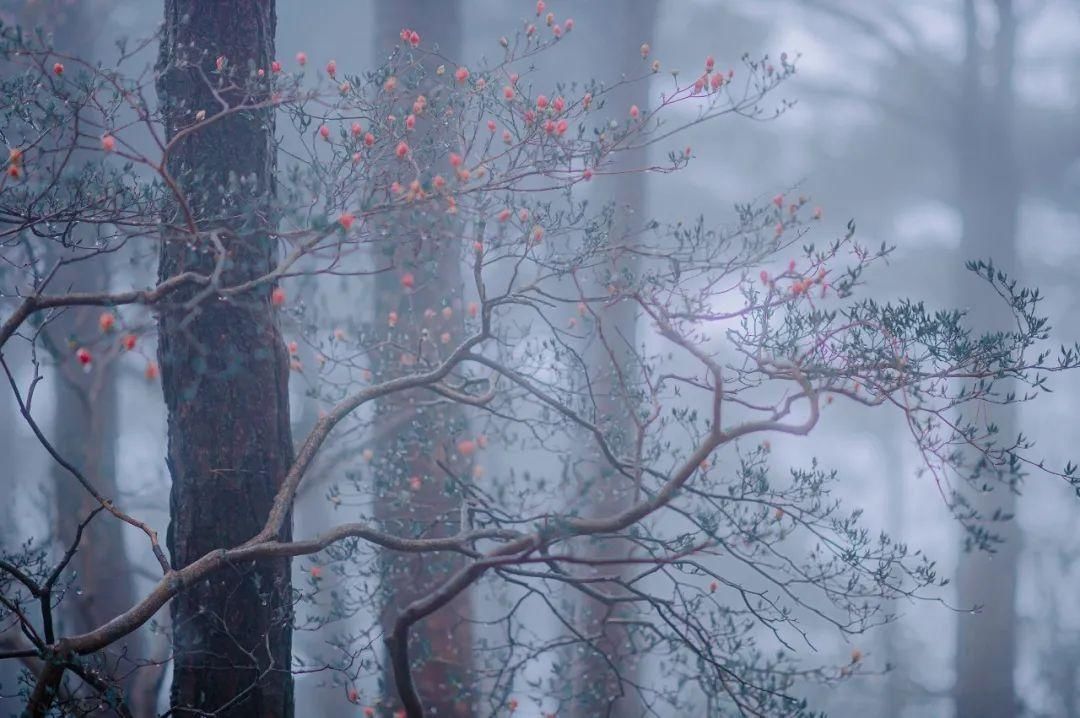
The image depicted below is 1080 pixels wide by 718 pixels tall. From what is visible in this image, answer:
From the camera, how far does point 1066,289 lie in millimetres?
9820

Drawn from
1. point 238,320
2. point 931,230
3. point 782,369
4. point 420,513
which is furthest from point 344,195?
point 931,230

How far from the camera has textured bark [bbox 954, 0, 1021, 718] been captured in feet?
27.6

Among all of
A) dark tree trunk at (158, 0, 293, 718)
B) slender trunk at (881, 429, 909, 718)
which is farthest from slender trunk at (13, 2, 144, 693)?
slender trunk at (881, 429, 909, 718)

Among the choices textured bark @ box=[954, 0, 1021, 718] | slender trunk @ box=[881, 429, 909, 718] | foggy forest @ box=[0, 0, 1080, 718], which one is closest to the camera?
foggy forest @ box=[0, 0, 1080, 718]

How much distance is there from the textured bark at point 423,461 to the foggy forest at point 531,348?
37 millimetres

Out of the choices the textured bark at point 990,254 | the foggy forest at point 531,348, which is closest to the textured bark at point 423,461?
the foggy forest at point 531,348

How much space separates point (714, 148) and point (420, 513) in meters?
7.06

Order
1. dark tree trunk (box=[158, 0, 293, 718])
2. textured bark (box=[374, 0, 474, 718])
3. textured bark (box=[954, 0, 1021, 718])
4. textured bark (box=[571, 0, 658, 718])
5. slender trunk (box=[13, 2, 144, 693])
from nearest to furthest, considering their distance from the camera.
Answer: dark tree trunk (box=[158, 0, 293, 718]) → textured bark (box=[571, 0, 658, 718]) → textured bark (box=[374, 0, 474, 718]) → slender trunk (box=[13, 2, 144, 693]) → textured bark (box=[954, 0, 1021, 718])

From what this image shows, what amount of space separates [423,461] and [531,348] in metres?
2.67

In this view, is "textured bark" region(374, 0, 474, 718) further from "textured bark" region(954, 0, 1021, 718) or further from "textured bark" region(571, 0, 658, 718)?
"textured bark" region(954, 0, 1021, 718)

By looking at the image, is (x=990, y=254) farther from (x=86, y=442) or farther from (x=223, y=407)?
(x=86, y=442)

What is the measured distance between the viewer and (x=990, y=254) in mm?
8953

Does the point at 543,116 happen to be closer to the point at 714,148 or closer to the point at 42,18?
the point at 42,18

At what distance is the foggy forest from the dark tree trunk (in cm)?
2
